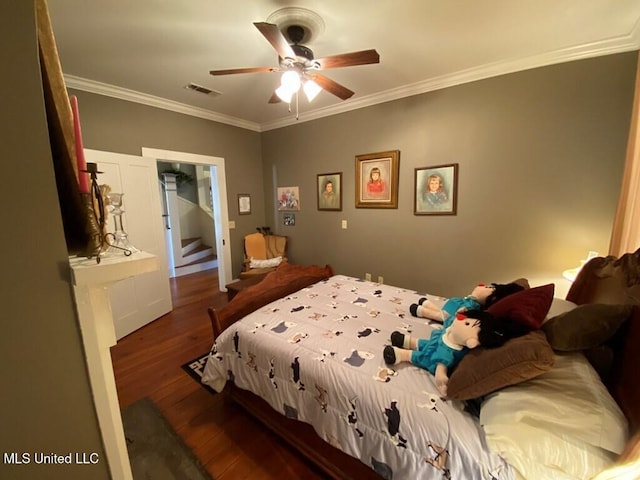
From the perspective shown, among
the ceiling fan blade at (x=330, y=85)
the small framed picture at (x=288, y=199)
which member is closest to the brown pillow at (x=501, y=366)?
the ceiling fan blade at (x=330, y=85)

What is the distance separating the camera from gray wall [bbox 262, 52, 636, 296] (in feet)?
7.05

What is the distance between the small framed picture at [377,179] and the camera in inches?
123

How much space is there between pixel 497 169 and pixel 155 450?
351cm

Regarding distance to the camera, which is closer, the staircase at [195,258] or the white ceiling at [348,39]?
the white ceiling at [348,39]

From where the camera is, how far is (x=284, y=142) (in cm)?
408

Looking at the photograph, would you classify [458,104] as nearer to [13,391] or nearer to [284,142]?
[284,142]

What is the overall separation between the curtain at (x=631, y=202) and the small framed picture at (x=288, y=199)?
11.0 feet

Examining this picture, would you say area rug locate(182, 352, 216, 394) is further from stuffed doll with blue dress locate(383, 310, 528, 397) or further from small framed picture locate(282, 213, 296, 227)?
small framed picture locate(282, 213, 296, 227)

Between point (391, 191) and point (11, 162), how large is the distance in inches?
121

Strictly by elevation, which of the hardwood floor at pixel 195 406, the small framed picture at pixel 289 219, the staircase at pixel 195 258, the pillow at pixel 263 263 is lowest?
the hardwood floor at pixel 195 406

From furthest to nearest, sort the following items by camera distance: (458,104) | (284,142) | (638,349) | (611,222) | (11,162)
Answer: (284,142)
(458,104)
(611,222)
(638,349)
(11,162)

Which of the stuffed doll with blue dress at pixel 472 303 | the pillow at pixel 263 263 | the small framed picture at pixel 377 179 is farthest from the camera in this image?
the pillow at pixel 263 263

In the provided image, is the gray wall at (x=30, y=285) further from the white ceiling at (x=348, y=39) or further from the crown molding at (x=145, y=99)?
the crown molding at (x=145, y=99)

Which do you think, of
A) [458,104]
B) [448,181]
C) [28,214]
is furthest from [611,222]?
[28,214]
